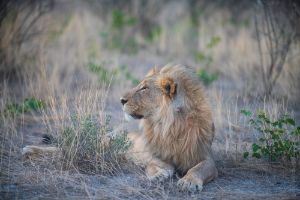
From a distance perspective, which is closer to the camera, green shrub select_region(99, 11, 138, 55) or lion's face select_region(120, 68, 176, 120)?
lion's face select_region(120, 68, 176, 120)

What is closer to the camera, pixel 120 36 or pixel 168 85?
pixel 168 85

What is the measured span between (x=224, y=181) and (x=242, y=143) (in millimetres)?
1119

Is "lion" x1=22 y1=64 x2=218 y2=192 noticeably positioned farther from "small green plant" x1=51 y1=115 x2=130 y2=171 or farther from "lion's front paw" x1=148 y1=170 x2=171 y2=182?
"small green plant" x1=51 y1=115 x2=130 y2=171

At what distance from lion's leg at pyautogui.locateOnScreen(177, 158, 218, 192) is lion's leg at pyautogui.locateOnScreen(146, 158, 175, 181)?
0.22 metres

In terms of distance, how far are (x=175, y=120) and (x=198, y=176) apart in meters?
0.62

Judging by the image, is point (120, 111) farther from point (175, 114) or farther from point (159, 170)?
point (159, 170)

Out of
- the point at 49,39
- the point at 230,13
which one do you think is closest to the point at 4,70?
the point at 49,39

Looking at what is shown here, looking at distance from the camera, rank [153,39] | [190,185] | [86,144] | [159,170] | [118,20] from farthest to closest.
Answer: [153,39], [118,20], [86,144], [159,170], [190,185]

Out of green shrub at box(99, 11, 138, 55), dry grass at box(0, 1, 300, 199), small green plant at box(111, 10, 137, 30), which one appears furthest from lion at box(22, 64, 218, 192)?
small green plant at box(111, 10, 137, 30)

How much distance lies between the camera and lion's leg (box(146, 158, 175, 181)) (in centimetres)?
382

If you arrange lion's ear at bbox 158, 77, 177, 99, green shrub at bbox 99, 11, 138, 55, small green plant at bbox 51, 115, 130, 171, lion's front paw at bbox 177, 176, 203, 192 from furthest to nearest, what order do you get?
green shrub at bbox 99, 11, 138, 55
small green plant at bbox 51, 115, 130, 171
lion's ear at bbox 158, 77, 177, 99
lion's front paw at bbox 177, 176, 203, 192

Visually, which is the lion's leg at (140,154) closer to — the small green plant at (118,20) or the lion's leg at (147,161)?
the lion's leg at (147,161)

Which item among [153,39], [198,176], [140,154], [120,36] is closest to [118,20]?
[120,36]

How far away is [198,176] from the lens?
3.75 meters
